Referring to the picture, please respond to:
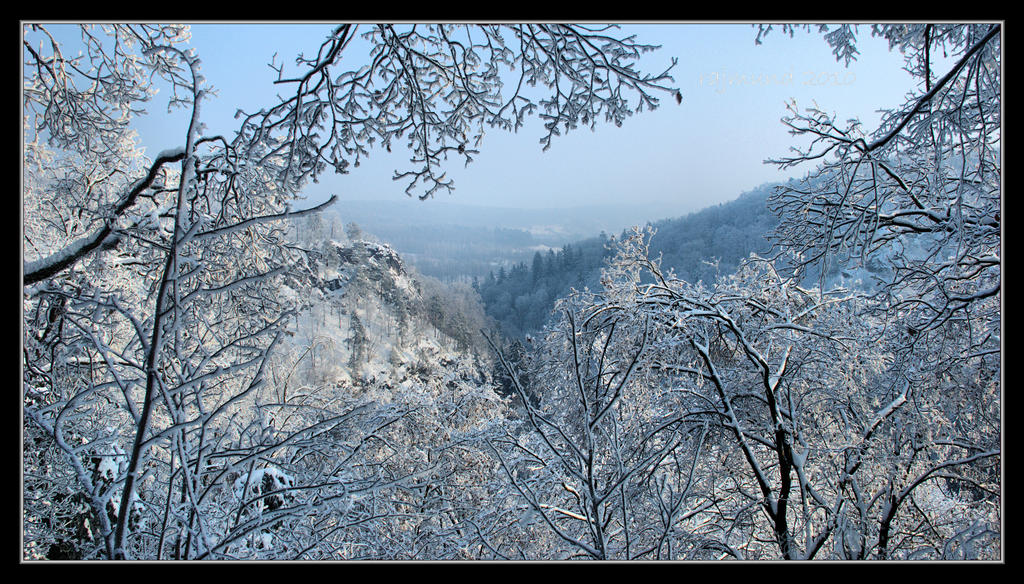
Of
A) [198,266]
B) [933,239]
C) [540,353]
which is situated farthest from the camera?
[540,353]

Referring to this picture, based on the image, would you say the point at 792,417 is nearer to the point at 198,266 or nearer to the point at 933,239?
the point at 933,239

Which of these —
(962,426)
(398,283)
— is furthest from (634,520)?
(398,283)

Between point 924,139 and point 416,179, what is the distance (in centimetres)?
273

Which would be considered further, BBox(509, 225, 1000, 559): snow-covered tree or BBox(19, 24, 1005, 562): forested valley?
BBox(509, 225, 1000, 559): snow-covered tree

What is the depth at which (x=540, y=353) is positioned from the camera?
509cm

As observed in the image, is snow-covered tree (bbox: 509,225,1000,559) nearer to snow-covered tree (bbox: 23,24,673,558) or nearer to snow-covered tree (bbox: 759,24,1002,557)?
snow-covered tree (bbox: 759,24,1002,557)

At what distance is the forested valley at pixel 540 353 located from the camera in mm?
1693

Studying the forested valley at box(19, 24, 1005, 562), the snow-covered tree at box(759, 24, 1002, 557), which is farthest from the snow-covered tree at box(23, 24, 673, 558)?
the snow-covered tree at box(759, 24, 1002, 557)

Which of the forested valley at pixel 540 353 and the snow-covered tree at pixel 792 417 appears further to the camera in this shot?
the snow-covered tree at pixel 792 417

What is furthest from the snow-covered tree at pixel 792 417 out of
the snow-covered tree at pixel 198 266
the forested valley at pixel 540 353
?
the snow-covered tree at pixel 198 266

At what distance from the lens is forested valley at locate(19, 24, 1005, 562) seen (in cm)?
169

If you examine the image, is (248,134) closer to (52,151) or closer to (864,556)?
(52,151)

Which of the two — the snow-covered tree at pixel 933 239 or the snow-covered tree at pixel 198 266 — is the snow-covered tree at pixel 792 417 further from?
the snow-covered tree at pixel 198 266

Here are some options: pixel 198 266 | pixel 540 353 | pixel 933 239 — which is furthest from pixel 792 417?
pixel 198 266
